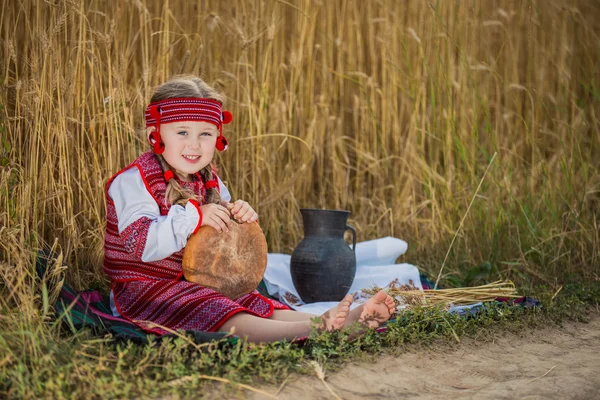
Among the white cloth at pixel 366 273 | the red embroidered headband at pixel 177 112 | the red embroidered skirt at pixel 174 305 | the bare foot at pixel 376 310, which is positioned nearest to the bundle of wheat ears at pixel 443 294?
the white cloth at pixel 366 273

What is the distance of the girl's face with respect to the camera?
2.79 metres

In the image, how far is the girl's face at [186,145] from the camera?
9.16 ft

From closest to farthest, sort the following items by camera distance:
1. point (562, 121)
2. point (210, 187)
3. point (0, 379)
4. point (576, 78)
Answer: point (0, 379), point (210, 187), point (562, 121), point (576, 78)

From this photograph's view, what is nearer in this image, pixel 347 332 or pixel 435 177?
pixel 347 332

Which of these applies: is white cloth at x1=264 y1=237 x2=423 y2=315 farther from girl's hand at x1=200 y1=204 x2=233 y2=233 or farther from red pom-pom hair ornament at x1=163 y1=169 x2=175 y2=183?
red pom-pom hair ornament at x1=163 y1=169 x2=175 y2=183

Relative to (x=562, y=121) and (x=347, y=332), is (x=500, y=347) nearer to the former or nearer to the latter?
(x=347, y=332)

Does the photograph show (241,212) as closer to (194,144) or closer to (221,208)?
(221,208)

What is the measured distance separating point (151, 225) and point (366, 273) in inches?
56.6

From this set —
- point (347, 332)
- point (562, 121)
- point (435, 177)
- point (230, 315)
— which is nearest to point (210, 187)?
point (230, 315)

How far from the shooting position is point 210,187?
2975 millimetres

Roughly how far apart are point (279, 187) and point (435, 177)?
3.11ft

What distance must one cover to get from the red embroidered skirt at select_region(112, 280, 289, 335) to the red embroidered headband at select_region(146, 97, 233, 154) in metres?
0.53

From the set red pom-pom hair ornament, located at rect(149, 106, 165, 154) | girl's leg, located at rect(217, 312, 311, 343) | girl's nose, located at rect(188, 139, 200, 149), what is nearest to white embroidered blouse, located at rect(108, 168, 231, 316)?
red pom-pom hair ornament, located at rect(149, 106, 165, 154)

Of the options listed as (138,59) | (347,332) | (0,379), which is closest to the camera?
(0,379)
